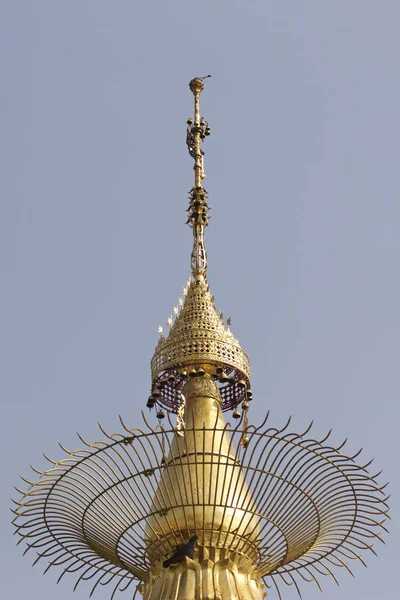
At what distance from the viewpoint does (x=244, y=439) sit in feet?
73.2

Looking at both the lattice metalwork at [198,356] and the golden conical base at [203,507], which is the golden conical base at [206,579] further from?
the lattice metalwork at [198,356]

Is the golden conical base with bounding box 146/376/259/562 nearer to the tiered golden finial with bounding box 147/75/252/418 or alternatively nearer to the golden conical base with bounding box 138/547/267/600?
the golden conical base with bounding box 138/547/267/600

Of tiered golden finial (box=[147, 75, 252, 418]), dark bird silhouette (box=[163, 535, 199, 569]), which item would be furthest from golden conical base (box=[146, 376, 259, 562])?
tiered golden finial (box=[147, 75, 252, 418])

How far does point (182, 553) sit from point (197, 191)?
29.3ft

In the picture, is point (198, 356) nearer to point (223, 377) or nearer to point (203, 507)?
point (223, 377)

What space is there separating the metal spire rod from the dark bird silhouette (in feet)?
21.9

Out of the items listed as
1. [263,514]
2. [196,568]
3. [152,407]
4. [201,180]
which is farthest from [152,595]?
[201,180]

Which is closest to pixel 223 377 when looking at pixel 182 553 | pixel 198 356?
pixel 198 356

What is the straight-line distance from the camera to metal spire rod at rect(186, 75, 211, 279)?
85.9 ft

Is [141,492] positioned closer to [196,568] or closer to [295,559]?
[196,568]

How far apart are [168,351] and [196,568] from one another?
485 cm

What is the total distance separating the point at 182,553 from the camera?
2078 centimetres

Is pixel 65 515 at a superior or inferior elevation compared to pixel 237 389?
inferior

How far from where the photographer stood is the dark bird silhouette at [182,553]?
20.8m
